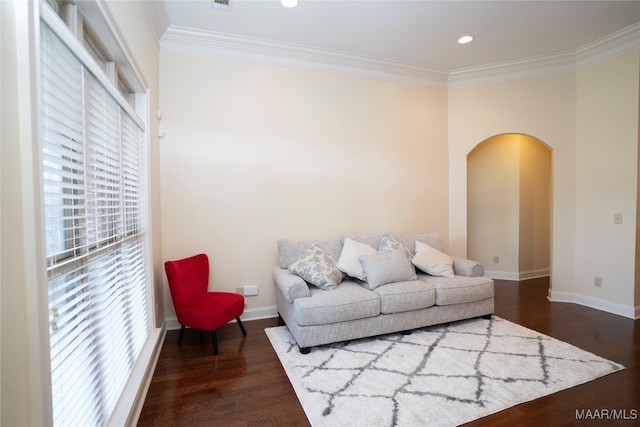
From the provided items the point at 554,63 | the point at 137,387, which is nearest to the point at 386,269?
the point at 137,387

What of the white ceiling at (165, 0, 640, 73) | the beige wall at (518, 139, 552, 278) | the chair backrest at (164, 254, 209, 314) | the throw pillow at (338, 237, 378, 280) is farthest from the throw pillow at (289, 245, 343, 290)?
the beige wall at (518, 139, 552, 278)

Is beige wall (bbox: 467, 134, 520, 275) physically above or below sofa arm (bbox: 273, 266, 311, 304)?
above

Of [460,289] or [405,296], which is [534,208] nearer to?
[460,289]

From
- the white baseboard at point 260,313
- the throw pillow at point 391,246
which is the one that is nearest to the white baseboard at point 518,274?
the throw pillow at point 391,246

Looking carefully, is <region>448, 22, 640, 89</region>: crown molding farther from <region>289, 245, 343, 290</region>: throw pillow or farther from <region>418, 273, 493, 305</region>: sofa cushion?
<region>289, 245, 343, 290</region>: throw pillow

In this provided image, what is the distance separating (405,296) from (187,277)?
208 centimetres

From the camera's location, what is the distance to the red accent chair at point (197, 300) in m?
2.49

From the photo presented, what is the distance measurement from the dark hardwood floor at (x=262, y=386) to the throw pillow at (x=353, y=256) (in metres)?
1.05

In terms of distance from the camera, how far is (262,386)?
2104mm

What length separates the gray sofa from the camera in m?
2.57

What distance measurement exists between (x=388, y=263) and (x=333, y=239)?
2.66ft

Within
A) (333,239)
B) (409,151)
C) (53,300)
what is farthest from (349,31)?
(53,300)

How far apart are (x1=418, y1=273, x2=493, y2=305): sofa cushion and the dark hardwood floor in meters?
0.59

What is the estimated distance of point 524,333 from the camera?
9.39 ft
